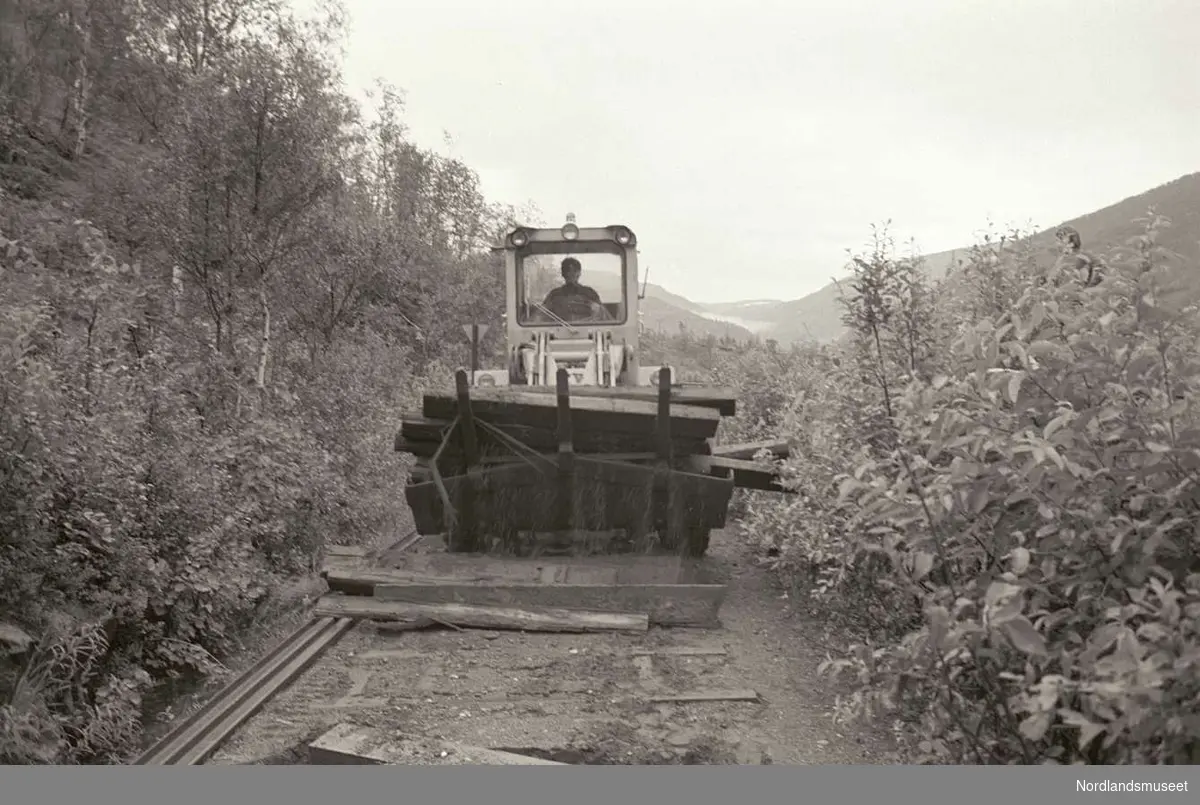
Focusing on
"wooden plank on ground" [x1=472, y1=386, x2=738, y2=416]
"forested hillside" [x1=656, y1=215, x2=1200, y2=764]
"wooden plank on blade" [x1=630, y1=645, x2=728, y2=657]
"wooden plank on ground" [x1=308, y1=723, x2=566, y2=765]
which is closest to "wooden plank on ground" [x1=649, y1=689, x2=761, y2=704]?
"wooden plank on blade" [x1=630, y1=645, x2=728, y2=657]

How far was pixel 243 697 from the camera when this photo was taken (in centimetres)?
532

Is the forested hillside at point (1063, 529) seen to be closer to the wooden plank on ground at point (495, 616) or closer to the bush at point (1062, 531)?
the bush at point (1062, 531)

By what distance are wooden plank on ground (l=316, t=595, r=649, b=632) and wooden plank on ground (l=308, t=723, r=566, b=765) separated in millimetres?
2067

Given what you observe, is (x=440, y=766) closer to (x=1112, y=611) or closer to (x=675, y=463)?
(x=1112, y=611)

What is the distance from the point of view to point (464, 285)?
25594 mm

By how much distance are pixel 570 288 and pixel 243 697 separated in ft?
18.6

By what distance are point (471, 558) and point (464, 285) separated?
61.2ft

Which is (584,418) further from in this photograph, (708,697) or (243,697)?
(243,697)

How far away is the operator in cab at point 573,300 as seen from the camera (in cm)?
986

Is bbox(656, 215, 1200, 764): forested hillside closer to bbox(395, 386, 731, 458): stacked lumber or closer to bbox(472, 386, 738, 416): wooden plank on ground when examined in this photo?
bbox(395, 386, 731, 458): stacked lumber

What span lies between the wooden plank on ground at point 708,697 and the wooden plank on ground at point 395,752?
1083 mm

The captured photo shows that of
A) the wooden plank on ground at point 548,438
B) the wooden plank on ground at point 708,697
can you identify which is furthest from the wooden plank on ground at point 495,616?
the wooden plank on ground at point 548,438

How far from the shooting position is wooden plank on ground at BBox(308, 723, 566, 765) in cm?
425

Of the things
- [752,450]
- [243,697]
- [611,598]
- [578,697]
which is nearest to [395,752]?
[578,697]
